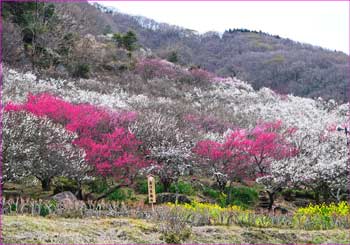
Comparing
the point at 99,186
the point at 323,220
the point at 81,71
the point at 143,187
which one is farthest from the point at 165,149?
the point at 81,71

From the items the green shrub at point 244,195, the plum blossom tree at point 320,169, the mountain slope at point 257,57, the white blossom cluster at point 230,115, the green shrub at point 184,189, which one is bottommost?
the green shrub at point 244,195

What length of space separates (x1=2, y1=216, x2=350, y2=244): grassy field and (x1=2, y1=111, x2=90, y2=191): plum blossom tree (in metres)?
3.14

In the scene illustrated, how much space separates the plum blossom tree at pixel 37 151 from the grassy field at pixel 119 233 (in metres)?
3.14

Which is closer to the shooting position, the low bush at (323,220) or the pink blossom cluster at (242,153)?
the low bush at (323,220)

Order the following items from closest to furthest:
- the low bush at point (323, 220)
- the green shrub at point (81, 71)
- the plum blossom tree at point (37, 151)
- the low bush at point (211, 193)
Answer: the low bush at point (323, 220), the plum blossom tree at point (37, 151), the low bush at point (211, 193), the green shrub at point (81, 71)

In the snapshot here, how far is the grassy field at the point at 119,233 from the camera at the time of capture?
708cm

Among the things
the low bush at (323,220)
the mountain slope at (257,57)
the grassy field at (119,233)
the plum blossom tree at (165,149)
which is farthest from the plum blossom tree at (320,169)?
the mountain slope at (257,57)

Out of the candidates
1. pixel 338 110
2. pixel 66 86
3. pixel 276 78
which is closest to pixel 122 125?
pixel 66 86

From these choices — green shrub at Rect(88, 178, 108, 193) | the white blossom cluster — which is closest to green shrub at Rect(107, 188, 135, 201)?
green shrub at Rect(88, 178, 108, 193)

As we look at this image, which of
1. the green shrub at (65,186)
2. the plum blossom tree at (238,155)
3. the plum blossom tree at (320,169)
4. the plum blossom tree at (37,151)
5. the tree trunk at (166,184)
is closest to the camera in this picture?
the plum blossom tree at (37,151)

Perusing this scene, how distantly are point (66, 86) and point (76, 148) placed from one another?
551 inches

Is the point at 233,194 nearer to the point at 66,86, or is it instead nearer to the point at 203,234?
the point at 203,234

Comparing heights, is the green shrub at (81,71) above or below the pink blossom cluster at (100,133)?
above

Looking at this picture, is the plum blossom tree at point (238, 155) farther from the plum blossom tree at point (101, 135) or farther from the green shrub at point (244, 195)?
the plum blossom tree at point (101, 135)
